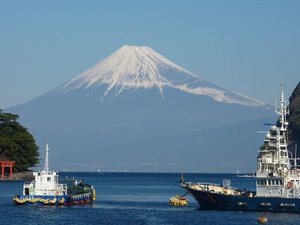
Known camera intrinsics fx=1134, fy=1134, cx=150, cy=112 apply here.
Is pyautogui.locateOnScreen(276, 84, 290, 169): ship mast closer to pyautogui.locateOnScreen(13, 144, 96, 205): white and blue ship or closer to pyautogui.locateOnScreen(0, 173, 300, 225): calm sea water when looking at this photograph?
pyautogui.locateOnScreen(0, 173, 300, 225): calm sea water

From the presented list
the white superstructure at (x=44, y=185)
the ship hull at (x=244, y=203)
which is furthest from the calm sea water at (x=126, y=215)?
the white superstructure at (x=44, y=185)

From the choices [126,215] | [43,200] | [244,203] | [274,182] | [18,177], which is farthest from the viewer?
[18,177]

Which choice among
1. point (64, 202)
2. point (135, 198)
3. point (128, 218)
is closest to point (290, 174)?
point (128, 218)

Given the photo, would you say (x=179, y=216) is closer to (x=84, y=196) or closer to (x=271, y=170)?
(x=271, y=170)

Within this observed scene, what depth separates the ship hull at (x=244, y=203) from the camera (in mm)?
96312

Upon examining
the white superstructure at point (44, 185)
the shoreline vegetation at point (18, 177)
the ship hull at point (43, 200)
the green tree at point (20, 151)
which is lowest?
the ship hull at point (43, 200)

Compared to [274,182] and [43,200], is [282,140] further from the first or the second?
[43,200]

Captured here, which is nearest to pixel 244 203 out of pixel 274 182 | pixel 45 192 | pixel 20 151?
pixel 274 182

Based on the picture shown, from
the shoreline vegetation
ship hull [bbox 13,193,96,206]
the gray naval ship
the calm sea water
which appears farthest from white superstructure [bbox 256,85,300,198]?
the shoreline vegetation

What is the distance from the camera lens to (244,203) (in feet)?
326

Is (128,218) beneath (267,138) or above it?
beneath

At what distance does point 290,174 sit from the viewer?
96.8 metres

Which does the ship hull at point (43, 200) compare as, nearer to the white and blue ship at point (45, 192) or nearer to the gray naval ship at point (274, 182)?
the white and blue ship at point (45, 192)

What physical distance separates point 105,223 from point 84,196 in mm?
27257
